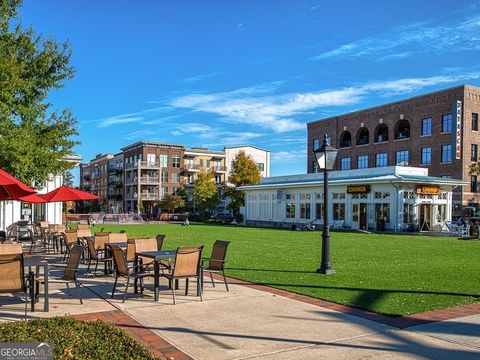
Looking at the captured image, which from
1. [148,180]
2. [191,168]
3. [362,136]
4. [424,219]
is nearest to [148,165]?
[148,180]

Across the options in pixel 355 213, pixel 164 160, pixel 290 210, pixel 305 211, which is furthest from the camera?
pixel 164 160

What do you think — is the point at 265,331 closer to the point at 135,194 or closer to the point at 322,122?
the point at 322,122

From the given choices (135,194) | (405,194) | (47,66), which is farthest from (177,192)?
(47,66)

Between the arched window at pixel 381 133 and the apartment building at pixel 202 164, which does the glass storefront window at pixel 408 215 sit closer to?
the arched window at pixel 381 133

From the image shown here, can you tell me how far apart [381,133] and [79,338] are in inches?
2245

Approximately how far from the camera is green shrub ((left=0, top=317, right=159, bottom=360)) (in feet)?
15.0

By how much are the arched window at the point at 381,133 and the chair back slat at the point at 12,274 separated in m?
55.0

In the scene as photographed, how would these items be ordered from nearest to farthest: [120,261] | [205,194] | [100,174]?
[120,261] < [205,194] < [100,174]

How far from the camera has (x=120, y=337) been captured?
516 centimetres

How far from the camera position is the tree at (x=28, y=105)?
1339cm

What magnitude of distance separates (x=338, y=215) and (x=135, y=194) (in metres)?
47.3

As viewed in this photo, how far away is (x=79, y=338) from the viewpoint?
501 cm

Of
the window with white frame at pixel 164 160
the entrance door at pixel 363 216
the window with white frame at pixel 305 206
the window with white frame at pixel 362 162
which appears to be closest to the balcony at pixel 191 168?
the window with white frame at pixel 164 160

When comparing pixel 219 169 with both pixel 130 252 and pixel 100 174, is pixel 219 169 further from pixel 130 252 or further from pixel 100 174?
pixel 130 252
